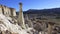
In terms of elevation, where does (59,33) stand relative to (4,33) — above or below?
above

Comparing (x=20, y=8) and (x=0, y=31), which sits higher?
(x=20, y=8)

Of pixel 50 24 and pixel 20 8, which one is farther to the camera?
pixel 20 8

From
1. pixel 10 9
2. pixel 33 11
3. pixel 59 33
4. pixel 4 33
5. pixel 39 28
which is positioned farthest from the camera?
pixel 33 11

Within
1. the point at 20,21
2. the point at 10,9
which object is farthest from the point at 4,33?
the point at 10,9

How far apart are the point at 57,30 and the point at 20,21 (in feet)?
40.0

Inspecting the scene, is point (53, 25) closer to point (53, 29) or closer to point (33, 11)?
point (53, 29)

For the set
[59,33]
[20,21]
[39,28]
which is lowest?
[39,28]

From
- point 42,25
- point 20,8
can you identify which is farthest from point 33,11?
point 20,8

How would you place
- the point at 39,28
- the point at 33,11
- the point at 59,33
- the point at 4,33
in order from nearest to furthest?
1. the point at 59,33
2. the point at 4,33
3. the point at 39,28
4. the point at 33,11

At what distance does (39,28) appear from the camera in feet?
55.0

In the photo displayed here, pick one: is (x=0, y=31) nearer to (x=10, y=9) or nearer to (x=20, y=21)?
(x=20, y=21)

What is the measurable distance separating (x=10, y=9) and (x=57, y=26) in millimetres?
25600

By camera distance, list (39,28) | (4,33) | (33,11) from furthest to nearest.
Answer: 1. (33,11)
2. (39,28)
3. (4,33)

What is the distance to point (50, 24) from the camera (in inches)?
69.4
